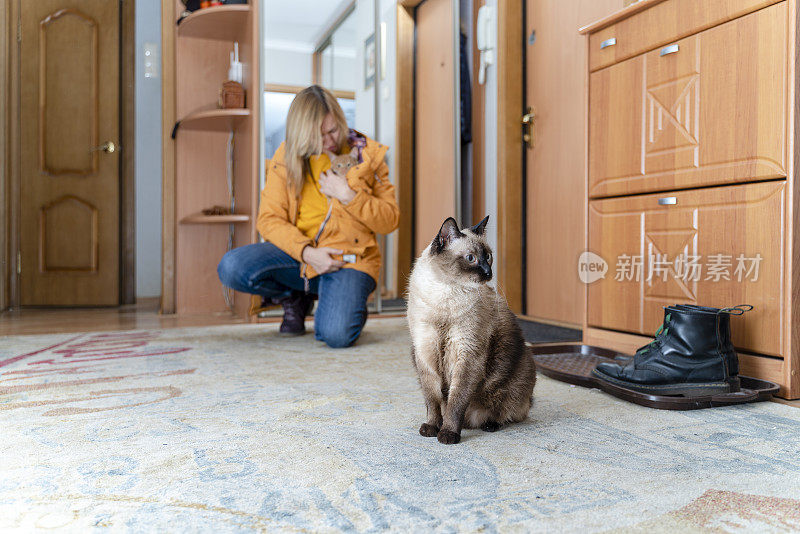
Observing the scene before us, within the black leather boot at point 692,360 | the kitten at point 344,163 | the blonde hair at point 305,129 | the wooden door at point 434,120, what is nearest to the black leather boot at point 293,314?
the blonde hair at point 305,129

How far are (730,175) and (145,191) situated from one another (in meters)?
4.16

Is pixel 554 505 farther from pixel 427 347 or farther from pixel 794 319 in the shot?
pixel 794 319

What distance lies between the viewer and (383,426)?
129cm

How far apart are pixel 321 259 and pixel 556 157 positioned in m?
1.56

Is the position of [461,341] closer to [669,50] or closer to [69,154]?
[669,50]

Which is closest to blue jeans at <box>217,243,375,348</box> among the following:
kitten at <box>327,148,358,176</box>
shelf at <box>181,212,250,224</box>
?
kitten at <box>327,148,358,176</box>

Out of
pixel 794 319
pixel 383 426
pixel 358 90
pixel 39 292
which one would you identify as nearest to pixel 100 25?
pixel 39 292

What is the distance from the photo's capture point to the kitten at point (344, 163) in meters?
2.46

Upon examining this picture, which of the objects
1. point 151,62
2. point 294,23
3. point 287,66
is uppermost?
point 151,62

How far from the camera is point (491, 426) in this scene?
1.28 m

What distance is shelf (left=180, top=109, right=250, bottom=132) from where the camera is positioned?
10.9 feet

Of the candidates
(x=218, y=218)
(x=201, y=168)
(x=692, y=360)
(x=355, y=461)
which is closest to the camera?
(x=355, y=461)

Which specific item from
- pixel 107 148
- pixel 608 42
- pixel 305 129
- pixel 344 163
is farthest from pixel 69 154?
pixel 608 42

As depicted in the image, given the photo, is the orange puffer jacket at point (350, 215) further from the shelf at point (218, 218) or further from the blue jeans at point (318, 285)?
the shelf at point (218, 218)
